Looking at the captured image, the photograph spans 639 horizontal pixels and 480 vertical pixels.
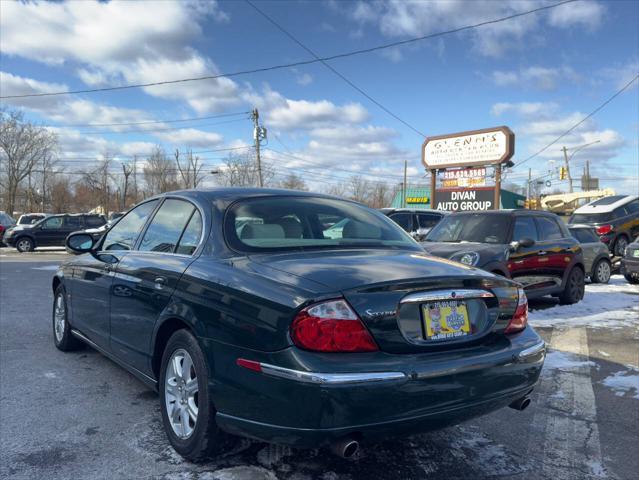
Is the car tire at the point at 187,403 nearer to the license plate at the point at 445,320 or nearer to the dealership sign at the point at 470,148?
the license plate at the point at 445,320

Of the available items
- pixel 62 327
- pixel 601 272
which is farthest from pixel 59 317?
pixel 601 272

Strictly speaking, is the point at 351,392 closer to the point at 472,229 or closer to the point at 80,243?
the point at 80,243

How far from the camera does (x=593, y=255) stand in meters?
11.8

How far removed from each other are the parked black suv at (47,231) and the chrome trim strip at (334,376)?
927 inches

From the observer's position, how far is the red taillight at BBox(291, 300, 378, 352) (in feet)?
7.90

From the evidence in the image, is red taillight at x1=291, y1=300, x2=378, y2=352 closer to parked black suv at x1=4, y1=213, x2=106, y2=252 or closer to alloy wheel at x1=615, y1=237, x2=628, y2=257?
alloy wheel at x1=615, y1=237, x2=628, y2=257

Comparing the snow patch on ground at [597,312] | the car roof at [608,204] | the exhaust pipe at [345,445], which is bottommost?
the snow patch on ground at [597,312]

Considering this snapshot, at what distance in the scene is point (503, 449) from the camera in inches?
129

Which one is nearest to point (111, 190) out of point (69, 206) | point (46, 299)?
point (69, 206)

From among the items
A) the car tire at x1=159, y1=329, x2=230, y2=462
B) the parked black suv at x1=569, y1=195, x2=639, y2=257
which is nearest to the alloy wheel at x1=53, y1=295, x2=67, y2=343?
the car tire at x1=159, y1=329, x2=230, y2=462

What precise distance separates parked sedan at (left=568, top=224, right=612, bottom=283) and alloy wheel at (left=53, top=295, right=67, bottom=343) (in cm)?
1037

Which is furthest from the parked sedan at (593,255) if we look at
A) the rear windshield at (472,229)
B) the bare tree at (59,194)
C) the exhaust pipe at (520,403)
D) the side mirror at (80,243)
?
the bare tree at (59,194)

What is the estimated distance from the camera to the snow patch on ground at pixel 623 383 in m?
4.41

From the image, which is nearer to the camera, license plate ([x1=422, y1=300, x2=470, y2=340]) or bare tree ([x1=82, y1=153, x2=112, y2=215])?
license plate ([x1=422, y1=300, x2=470, y2=340])
